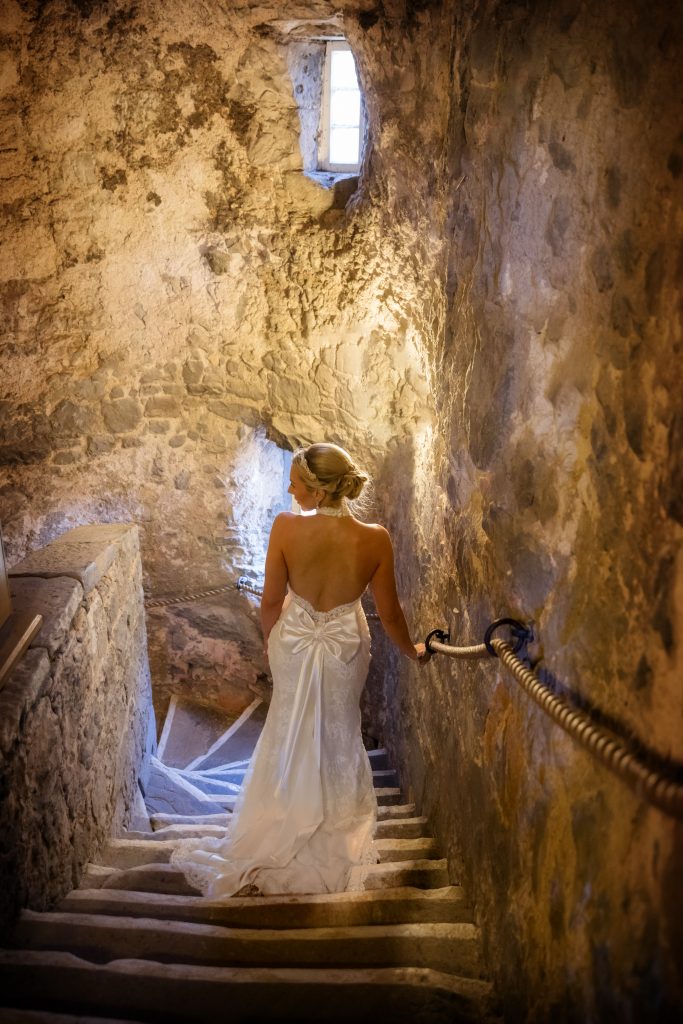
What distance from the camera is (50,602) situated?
3074mm

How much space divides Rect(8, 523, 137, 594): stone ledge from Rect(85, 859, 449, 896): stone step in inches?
46.2

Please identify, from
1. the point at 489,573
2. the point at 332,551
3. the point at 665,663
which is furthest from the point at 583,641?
the point at 332,551

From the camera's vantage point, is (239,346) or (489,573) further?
(239,346)

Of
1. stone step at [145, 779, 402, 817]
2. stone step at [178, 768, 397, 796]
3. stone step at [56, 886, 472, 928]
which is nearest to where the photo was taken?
stone step at [56, 886, 472, 928]

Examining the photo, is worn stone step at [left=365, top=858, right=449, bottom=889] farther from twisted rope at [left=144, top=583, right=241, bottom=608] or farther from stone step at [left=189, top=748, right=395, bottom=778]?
twisted rope at [left=144, top=583, right=241, bottom=608]

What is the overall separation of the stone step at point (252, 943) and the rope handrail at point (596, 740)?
997mm

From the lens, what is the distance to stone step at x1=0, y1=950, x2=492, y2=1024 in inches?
84.9

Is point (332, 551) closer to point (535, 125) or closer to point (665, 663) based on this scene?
Answer: point (535, 125)

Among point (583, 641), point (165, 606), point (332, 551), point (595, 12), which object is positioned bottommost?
point (165, 606)

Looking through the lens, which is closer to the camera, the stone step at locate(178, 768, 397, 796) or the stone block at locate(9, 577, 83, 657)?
the stone block at locate(9, 577, 83, 657)

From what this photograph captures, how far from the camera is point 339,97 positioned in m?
5.17

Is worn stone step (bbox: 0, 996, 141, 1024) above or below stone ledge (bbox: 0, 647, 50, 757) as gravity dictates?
below

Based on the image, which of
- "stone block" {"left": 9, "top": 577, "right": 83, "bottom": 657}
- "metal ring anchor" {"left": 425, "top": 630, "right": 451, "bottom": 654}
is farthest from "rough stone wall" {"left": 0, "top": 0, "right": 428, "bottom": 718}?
"stone block" {"left": 9, "top": 577, "right": 83, "bottom": 657}

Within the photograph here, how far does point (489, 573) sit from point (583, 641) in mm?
847
